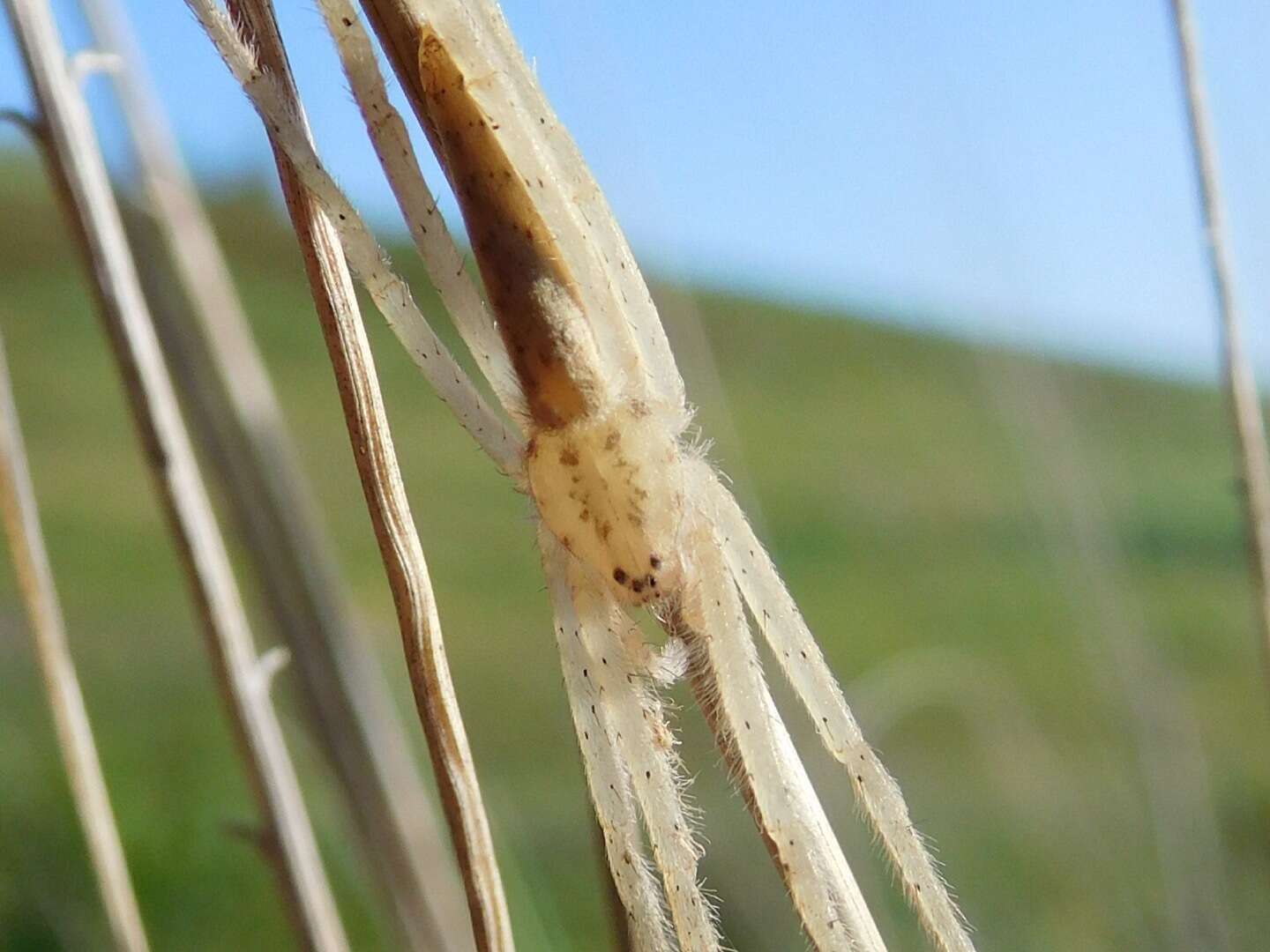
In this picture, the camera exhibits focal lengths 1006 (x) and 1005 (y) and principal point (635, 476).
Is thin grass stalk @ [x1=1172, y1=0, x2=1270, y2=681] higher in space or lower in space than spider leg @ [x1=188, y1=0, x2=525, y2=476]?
higher

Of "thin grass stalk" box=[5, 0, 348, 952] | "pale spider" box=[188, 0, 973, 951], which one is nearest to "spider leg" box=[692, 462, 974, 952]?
"pale spider" box=[188, 0, 973, 951]

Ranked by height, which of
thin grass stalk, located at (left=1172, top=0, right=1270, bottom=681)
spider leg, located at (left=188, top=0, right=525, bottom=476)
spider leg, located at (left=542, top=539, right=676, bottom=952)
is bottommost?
spider leg, located at (left=542, top=539, right=676, bottom=952)

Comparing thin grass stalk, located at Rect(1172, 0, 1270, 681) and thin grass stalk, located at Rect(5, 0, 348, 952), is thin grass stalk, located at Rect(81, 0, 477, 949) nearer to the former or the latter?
thin grass stalk, located at Rect(5, 0, 348, 952)

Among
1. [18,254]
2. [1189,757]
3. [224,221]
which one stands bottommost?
[1189,757]

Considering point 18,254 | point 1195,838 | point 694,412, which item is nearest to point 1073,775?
point 1195,838

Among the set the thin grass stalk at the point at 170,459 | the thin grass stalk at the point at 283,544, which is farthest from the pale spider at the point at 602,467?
the thin grass stalk at the point at 283,544

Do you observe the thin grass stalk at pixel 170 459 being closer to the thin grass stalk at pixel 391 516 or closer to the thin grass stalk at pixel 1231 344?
the thin grass stalk at pixel 391 516

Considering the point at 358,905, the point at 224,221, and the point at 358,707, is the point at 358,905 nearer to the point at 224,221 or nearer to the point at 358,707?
the point at 358,707
